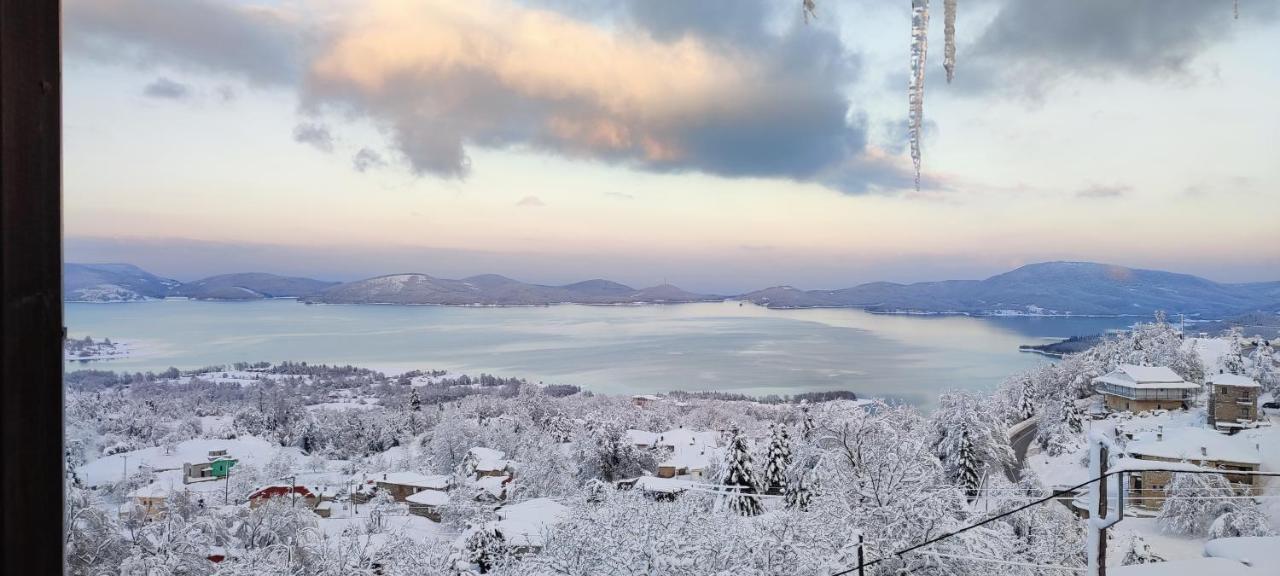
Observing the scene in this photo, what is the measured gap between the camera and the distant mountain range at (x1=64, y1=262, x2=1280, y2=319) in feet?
33.5

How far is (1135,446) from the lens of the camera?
6.97 meters

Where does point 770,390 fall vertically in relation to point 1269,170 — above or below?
below

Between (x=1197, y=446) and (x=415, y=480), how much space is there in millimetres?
12461

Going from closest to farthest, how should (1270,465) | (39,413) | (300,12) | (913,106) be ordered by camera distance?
1. (39,413)
2. (913,106)
3. (1270,465)
4. (300,12)

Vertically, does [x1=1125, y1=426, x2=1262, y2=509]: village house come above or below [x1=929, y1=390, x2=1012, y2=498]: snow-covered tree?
above

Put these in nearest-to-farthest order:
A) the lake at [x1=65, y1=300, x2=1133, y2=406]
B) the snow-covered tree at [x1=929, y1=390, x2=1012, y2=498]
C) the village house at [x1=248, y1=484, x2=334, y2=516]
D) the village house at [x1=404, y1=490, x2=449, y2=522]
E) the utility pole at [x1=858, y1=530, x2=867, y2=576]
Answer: the utility pole at [x1=858, y1=530, x2=867, y2=576] < the snow-covered tree at [x1=929, y1=390, x2=1012, y2=498] < the village house at [x1=248, y1=484, x2=334, y2=516] < the village house at [x1=404, y1=490, x2=449, y2=522] < the lake at [x1=65, y1=300, x2=1133, y2=406]

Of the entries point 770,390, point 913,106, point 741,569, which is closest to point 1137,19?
point 913,106

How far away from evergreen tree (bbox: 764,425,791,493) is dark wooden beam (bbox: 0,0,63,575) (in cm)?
1017

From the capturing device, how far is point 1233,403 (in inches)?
317

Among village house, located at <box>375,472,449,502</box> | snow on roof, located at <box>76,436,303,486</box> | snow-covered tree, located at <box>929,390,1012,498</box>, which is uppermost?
snow-covered tree, located at <box>929,390,1012,498</box>

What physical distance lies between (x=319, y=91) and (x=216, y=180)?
266cm

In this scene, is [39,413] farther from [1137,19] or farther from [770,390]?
[770,390]

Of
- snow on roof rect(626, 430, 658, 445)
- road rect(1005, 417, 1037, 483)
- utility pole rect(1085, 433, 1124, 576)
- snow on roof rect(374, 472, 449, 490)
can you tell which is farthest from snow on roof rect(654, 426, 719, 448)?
utility pole rect(1085, 433, 1124, 576)

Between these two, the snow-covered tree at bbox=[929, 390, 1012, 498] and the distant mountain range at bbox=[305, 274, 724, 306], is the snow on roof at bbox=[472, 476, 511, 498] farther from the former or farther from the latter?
the distant mountain range at bbox=[305, 274, 724, 306]
